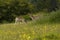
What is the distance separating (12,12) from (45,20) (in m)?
17.5

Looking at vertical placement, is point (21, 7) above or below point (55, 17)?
below

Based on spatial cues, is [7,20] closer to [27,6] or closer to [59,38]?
[27,6]

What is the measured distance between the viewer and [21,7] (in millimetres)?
36125

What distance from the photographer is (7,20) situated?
33.5 m

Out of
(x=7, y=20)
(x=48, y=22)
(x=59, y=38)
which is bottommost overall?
(x=7, y=20)

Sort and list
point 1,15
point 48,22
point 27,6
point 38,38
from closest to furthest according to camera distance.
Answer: point 38,38 → point 48,22 → point 1,15 → point 27,6

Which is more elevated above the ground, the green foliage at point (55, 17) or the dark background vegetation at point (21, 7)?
the green foliage at point (55, 17)

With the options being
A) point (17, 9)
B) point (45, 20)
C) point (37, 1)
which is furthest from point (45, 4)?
point (45, 20)

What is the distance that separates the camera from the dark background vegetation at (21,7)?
33.7 meters

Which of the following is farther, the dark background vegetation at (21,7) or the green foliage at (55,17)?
the dark background vegetation at (21,7)

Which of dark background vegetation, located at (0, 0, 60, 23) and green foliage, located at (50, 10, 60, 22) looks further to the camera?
dark background vegetation, located at (0, 0, 60, 23)

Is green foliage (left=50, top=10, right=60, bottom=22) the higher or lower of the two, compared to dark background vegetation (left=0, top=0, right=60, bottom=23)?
higher

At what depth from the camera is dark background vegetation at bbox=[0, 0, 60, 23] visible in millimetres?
33688

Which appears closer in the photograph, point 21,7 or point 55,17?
point 55,17
